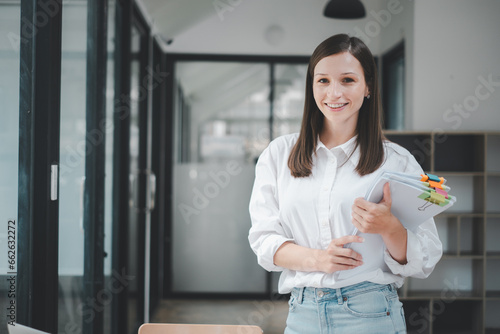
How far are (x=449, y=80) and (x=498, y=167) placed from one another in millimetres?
781

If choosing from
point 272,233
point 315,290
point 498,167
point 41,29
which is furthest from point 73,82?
point 498,167

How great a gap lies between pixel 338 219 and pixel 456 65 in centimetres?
310

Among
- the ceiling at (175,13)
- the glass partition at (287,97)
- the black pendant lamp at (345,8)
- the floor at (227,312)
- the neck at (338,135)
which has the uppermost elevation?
the ceiling at (175,13)

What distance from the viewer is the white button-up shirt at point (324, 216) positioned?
1254mm

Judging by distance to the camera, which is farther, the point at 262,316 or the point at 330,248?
the point at 262,316

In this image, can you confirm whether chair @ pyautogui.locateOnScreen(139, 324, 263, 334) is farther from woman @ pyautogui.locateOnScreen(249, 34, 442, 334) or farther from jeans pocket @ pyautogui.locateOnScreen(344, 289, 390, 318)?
jeans pocket @ pyautogui.locateOnScreen(344, 289, 390, 318)

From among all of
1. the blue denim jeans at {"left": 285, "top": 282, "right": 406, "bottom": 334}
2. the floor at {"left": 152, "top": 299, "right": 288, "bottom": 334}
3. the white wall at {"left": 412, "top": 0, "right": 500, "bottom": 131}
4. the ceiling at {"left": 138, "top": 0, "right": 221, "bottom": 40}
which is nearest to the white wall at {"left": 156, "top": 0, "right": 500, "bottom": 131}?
the white wall at {"left": 412, "top": 0, "right": 500, "bottom": 131}

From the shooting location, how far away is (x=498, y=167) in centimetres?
380

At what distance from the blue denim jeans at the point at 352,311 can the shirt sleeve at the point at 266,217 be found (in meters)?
0.14

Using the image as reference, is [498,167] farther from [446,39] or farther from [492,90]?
[446,39]

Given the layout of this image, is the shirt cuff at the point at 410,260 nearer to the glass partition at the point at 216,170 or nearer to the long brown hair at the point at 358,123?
the long brown hair at the point at 358,123

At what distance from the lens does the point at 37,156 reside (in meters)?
1.63

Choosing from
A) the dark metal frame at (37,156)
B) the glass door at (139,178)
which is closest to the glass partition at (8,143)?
the dark metal frame at (37,156)

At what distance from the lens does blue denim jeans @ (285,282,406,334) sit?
1.25 meters
